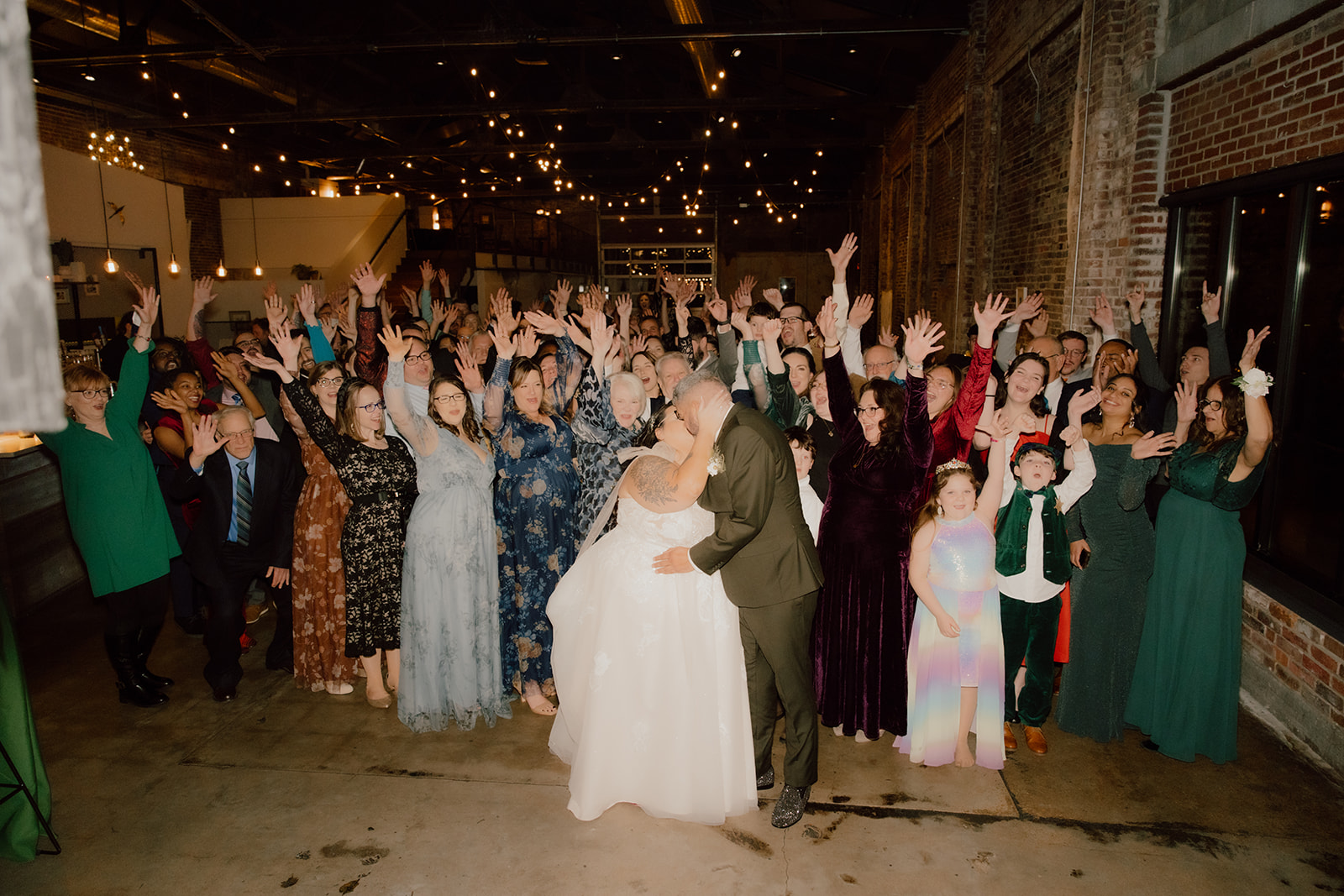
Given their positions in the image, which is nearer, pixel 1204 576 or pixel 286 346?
pixel 1204 576

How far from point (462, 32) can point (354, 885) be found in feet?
29.1

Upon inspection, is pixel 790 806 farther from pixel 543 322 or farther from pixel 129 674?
pixel 129 674

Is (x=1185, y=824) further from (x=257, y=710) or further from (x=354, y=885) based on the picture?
(x=257, y=710)

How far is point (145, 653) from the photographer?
431 centimetres

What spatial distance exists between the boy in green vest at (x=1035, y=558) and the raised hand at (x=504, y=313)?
2.54 metres

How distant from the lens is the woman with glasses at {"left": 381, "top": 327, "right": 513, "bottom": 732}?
377cm

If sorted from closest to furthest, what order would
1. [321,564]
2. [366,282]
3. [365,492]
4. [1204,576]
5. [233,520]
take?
1. [1204,576]
2. [365,492]
3. [321,564]
4. [233,520]
5. [366,282]

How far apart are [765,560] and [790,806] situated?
1055 millimetres

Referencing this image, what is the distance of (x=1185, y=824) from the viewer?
3.18 metres

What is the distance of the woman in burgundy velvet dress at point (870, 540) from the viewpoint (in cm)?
347

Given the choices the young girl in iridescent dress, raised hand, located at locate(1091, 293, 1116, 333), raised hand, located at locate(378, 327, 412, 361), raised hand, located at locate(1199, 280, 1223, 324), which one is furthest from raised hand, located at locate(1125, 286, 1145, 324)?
raised hand, located at locate(378, 327, 412, 361)

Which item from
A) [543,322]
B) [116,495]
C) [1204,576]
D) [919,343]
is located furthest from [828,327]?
[116,495]

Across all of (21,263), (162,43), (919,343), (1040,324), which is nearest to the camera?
(21,263)

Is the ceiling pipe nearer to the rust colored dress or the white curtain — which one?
the rust colored dress
